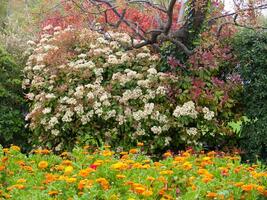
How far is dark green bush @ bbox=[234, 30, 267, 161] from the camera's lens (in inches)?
283

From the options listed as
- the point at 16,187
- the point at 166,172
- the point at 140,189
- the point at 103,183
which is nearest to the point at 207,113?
the point at 166,172

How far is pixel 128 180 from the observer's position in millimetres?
4301

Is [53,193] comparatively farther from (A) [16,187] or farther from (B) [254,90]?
(B) [254,90]

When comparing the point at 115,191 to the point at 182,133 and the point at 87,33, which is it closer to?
the point at 182,133

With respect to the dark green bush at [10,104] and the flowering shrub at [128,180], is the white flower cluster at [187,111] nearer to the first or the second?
the flowering shrub at [128,180]

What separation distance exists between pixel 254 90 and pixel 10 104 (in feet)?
14.0

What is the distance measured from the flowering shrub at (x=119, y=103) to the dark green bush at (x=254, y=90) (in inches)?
12.2

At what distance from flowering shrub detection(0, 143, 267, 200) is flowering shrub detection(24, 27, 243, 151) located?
80.0 inches

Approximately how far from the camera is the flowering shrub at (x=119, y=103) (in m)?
7.23

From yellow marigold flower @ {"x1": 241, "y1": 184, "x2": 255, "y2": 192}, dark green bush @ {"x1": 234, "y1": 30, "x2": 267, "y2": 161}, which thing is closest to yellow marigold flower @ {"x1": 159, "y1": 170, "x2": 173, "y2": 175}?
yellow marigold flower @ {"x1": 241, "y1": 184, "x2": 255, "y2": 192}

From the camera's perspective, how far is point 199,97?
284 inches

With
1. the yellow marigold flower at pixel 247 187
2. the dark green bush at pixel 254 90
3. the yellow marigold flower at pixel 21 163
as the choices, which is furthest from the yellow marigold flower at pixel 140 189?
the dark green bush at pixel 254 90

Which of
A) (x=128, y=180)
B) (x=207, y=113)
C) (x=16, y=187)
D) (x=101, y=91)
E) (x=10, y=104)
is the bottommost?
(x=16, y=187)

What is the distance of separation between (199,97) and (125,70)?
4.07 ft
